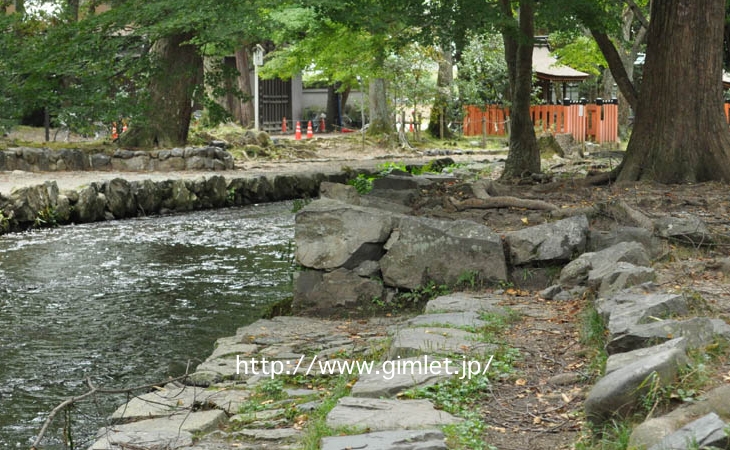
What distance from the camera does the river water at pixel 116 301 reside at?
783 centimetres

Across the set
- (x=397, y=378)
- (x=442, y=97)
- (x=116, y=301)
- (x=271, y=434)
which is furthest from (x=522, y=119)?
(x=442, y=97)

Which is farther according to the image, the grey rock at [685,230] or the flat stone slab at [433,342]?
the grey rock at [685,230]

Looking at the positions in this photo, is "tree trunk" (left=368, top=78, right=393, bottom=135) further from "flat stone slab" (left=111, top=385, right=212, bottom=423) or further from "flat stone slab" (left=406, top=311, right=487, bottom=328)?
"flat stone slab" (left=111, top=385, right=212, bottom=423)

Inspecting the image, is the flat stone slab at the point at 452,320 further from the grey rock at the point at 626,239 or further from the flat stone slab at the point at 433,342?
the grey rock at the point at 626,239

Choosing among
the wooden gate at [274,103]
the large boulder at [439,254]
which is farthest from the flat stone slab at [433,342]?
the wooden gate at [274,103]

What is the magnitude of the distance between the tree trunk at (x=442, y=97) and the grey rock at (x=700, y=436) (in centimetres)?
3319

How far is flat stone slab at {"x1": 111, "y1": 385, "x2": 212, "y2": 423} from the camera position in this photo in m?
5.89

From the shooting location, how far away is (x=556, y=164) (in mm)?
23125

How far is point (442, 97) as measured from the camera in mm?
37469

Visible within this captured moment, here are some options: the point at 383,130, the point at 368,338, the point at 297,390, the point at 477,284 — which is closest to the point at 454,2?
the point at 477,284

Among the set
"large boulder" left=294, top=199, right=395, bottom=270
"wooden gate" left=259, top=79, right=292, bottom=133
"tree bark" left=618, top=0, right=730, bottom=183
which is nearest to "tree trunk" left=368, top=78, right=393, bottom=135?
"wooden gate" left=259, top=79, right=292, bottom=133

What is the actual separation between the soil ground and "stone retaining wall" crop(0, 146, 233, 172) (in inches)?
471

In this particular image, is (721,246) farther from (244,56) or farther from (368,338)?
(244,56)

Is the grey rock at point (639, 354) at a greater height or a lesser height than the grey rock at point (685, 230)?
lesser
